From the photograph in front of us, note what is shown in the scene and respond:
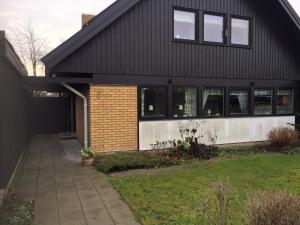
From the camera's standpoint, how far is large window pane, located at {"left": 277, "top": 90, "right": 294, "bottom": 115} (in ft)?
43.8

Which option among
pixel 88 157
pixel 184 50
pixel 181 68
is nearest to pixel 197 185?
pixel 88 157

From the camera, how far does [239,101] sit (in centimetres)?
1237

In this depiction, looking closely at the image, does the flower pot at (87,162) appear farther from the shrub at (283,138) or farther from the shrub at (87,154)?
the shrub at (283,138)

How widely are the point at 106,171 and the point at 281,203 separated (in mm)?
5327

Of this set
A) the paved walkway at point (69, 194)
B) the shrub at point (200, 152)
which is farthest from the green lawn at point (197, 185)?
the shrub at point (200, 152)

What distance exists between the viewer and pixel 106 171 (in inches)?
314

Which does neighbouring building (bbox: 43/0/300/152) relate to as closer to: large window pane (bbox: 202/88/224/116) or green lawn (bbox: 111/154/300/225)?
large window pane (bbox: 202/88/224/116)

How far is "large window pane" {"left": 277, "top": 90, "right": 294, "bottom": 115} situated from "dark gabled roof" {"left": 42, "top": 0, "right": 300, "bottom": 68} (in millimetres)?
7545

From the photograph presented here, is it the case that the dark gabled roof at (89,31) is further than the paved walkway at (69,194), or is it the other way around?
the dark gabled roof at (89,31)

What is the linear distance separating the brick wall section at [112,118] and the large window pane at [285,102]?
22.2ft

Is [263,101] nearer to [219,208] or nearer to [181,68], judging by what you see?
[181,68]

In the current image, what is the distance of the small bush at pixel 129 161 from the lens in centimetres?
822

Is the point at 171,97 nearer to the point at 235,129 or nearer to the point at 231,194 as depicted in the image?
the point at 235,129

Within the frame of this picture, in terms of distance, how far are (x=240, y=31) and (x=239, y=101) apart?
9.04 ft
